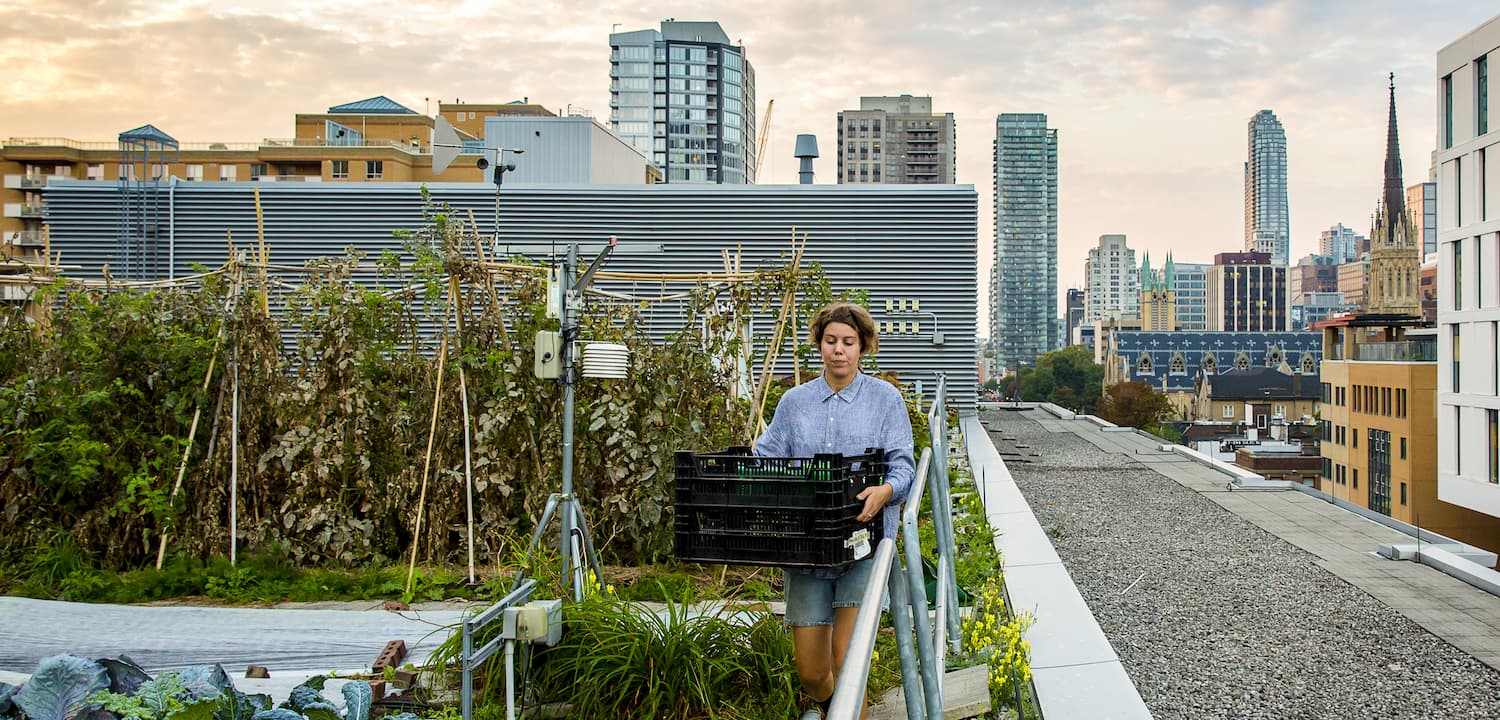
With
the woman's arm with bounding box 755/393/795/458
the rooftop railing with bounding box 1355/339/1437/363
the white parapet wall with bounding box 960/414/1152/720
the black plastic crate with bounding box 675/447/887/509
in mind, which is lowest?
the white parapet wall with bounding box 960/414/1152/720

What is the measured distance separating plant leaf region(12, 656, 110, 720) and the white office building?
3030cm

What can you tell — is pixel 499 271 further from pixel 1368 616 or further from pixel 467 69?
pixel 467 69

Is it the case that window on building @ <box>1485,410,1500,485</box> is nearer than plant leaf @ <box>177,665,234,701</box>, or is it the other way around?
plant leaf @ <box>177,665,234,701</box>

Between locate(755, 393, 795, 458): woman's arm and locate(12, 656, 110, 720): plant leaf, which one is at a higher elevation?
locate(755, 393, 795, 458): woman's arm

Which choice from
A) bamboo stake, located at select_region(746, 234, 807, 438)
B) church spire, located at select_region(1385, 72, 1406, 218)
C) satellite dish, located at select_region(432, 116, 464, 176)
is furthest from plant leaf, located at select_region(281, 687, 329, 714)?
church spire, located at select_region(1385, 72, 1406, 218)

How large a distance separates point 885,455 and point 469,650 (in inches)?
55.2

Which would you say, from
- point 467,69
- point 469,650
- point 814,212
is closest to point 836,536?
point 469,650

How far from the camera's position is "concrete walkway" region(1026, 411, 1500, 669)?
5891 mm

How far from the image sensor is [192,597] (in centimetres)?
635

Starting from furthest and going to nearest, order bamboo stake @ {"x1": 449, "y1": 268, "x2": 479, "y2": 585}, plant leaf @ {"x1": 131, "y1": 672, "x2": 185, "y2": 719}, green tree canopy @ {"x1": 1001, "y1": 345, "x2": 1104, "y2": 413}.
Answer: green tree canopy @ {"x1": 1001, "y1": 345, "x2": 1104, "y2": 413} → bamboo stake @ {"x1": 449, "y1": 268, "x2": 479, "y2": 585} → plant leaf @ {"x1": 131, "y1": 672, "x2": 185, "y2": 719}

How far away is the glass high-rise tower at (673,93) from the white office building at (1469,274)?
102 metres

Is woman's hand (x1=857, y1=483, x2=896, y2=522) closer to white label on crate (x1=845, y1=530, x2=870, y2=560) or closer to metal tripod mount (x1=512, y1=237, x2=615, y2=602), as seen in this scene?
white label on crate (x1=845, y1=530, x2=870, y2=560)

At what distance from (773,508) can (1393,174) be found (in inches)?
4477

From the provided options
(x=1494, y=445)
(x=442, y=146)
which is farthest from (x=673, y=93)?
(x=442, y=146)
